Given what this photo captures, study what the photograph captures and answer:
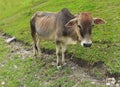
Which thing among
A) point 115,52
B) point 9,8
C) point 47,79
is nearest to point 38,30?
point 47,79

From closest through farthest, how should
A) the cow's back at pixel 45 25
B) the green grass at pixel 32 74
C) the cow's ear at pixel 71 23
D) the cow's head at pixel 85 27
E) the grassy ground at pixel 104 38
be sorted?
the cow's head at pixel 85 27
the cow's ear at pixel 71 23
the green grass at pixel 32 74
the grassy ground at pixel 104 38
the cow's back at pixel 45 25

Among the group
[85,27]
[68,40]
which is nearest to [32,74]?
[68,40]

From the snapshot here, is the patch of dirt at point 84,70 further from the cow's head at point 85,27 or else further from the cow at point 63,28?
the cow's head at point 85,27

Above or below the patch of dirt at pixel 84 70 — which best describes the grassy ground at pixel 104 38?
above

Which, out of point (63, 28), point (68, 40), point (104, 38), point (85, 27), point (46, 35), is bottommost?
point (104, 38)

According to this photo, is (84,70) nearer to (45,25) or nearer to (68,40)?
(68,40)

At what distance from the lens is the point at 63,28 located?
1276cm


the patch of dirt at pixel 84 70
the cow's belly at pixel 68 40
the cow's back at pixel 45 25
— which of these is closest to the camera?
the patch of dirt at pixel 84 70

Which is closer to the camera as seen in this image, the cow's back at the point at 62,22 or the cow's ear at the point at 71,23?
the cow's ear at the point at 71,23

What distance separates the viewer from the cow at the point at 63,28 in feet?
37.4

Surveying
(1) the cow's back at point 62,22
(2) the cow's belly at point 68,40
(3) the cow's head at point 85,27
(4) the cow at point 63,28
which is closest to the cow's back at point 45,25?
(4) the cow at point 63,28

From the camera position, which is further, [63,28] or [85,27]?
[63,28]

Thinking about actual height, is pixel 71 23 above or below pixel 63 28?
above

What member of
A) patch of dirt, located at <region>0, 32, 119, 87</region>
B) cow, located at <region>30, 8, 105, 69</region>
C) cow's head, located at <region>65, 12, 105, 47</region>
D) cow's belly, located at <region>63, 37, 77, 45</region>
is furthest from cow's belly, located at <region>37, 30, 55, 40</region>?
cow's head, located at <region>65, 12, 105, 47</region>
